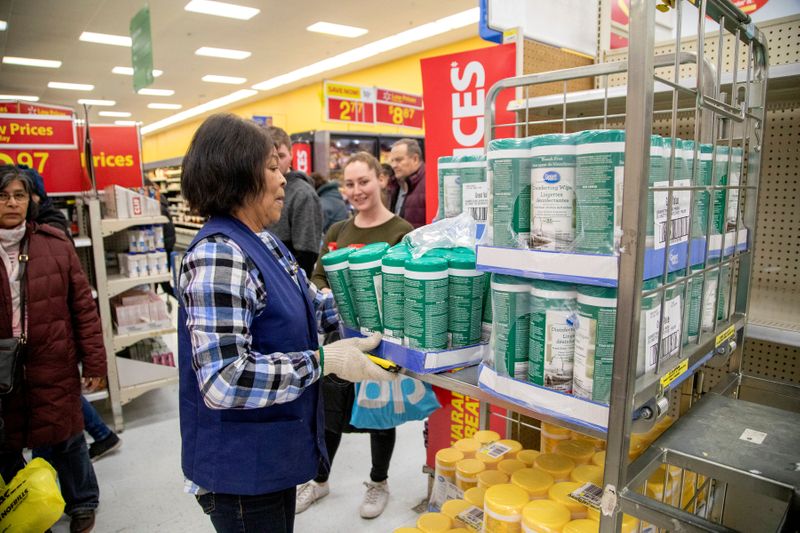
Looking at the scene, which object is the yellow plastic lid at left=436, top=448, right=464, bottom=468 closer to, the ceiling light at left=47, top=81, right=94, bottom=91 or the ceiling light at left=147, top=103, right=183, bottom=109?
the ceiling light at left=47, top=81, right=94, bottom=91

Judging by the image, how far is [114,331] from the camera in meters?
4.17

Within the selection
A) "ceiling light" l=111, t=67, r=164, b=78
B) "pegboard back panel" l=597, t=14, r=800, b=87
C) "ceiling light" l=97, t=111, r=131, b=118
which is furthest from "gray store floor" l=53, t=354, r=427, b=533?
"ceiling light" l=97, t=111, r=131, b=118

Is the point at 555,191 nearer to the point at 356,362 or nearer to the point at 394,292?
the point at 394,292

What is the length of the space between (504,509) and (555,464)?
268mm

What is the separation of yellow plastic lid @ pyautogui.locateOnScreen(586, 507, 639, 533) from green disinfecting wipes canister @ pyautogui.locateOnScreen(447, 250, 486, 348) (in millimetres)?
476

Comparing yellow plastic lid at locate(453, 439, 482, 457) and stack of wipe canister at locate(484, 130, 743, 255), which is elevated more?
stack of wipe canister at locate(484, 130, 743, 255)

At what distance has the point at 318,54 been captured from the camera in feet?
37.3

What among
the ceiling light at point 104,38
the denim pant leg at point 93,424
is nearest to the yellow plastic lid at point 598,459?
the denim pant leg at point 93,424

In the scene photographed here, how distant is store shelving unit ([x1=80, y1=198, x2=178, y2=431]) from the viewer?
382 centimetres

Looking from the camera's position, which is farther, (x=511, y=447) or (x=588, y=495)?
(x=511, y=447)

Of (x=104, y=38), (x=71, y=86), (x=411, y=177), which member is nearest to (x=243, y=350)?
(x=411, y=177)

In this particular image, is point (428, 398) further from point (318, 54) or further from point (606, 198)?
point (318, 54)

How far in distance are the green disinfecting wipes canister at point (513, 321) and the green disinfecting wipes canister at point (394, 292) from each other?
0.29 metres

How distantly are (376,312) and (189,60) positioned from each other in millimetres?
12113
